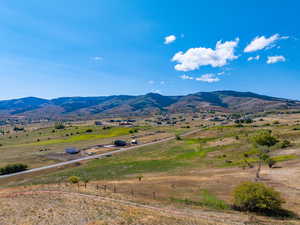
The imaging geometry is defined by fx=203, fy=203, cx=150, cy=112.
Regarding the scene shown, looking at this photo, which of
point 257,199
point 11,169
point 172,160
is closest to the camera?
point 257,199

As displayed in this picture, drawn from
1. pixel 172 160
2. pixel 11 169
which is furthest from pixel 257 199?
pixel 11 169

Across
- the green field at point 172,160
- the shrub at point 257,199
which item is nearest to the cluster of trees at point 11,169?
the green field at point 172,160

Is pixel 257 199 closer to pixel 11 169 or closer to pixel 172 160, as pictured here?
pixel 172 160

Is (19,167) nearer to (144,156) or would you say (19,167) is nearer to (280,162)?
(144,156)

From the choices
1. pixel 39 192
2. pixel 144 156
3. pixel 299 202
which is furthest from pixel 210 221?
pixel 144 156

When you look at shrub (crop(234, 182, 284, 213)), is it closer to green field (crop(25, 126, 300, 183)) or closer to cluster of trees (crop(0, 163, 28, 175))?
green field (crop(25, 126, 300, 183))

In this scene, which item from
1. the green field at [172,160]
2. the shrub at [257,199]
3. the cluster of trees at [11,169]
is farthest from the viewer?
the cluster of trees at [11,169]

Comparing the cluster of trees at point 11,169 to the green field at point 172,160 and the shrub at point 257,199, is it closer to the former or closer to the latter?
the green field at point 172,160

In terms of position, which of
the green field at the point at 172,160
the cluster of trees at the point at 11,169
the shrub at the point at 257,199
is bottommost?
the cluster of trees at the point at 11,169
